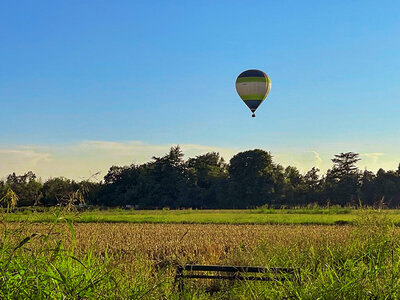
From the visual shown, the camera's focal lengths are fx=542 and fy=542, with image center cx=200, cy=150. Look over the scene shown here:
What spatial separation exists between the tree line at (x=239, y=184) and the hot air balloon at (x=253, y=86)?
35097mm

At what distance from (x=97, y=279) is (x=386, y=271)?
439 cm

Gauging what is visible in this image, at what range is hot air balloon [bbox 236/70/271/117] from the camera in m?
38.5

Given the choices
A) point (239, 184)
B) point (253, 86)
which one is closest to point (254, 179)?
point (239, 184)

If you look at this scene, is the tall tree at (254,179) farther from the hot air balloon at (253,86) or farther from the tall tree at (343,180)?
the hot air balloon at (253,86)

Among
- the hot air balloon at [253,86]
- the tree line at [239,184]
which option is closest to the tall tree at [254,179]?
the tree line at [239,184]

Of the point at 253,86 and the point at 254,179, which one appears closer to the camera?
the point at 253,86

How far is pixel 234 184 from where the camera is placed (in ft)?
257

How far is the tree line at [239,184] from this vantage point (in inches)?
2844

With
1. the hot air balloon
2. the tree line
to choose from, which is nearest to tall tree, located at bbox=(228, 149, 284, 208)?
the tree line

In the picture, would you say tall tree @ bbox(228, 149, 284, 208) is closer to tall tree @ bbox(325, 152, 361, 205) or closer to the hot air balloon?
tall tree @ bbox(325, 152, 361, 205)

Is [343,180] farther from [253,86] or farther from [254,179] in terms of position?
[253,86]

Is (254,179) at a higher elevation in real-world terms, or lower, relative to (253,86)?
lower

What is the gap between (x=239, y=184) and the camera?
78.8 m

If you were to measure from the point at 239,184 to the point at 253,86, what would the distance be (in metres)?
41.4
